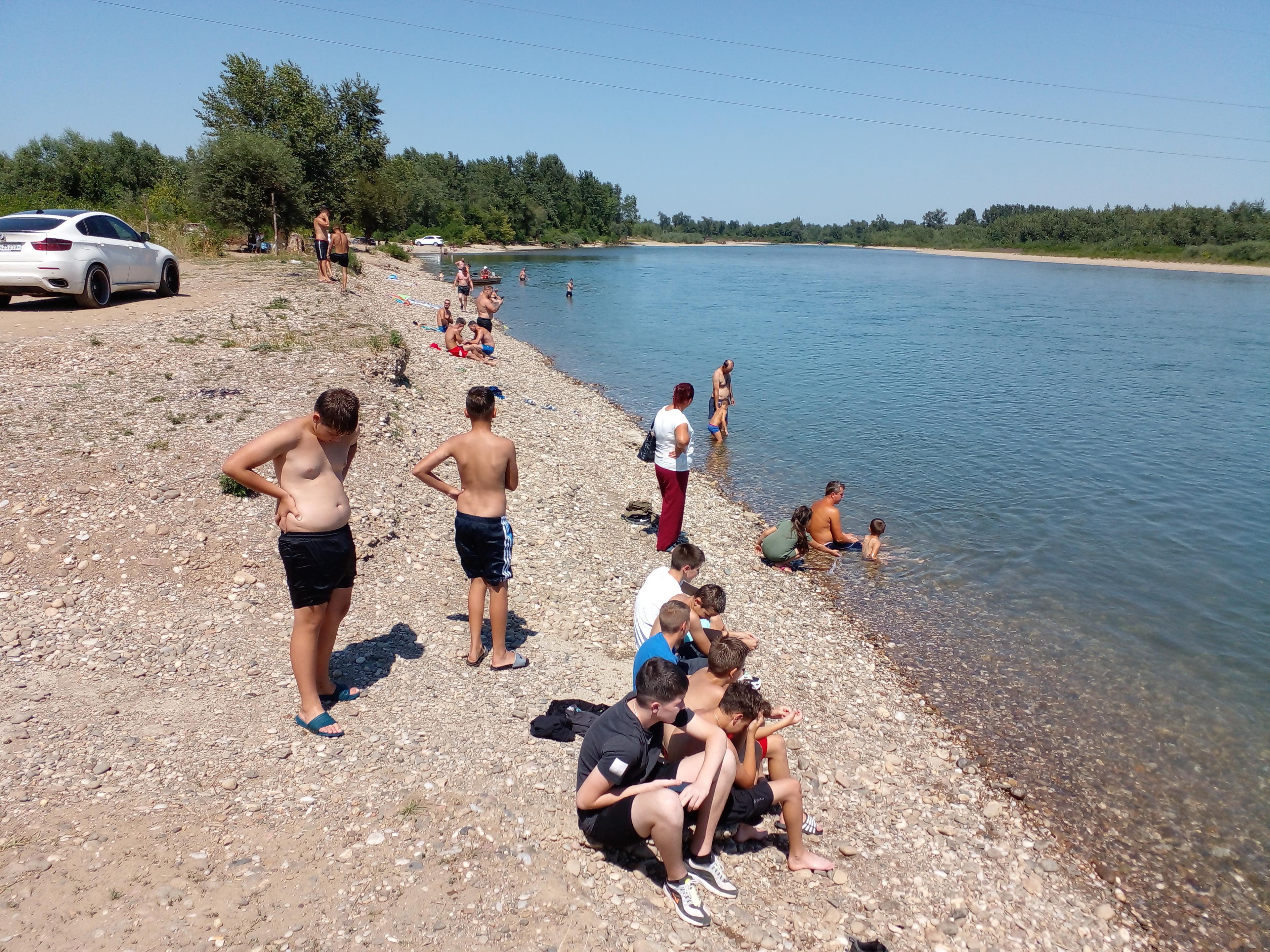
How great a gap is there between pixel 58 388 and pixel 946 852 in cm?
1112

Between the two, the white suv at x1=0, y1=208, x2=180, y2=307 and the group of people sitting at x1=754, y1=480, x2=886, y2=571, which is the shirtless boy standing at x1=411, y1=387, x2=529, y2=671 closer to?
the group of people sitting at x1=754, y1=480, x2=886, y2=571

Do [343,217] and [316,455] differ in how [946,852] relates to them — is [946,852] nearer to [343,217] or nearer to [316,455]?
[316,455]

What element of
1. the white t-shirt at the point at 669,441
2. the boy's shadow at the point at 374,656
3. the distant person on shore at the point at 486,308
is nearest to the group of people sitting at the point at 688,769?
the boy's shadow at the point at 374,656

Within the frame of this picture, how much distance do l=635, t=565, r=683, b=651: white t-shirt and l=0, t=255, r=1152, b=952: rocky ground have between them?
28.8 inches

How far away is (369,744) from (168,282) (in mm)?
14222

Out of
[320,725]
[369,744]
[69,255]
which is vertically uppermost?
[69,255]

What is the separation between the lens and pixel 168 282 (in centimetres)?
1534

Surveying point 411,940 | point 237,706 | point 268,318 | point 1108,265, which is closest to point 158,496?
point 237,706

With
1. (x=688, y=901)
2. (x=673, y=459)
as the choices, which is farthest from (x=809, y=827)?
(x=673, y=459)

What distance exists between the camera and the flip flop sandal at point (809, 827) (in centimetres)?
521

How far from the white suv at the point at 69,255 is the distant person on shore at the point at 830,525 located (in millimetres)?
12739

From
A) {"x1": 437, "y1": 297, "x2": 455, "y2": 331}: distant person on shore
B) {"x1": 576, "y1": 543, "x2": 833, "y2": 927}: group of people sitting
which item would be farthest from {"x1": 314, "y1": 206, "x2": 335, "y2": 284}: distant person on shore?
{"x1": 576, "y1": 543, "x2": 833, "y2": 927}: group of people sitting

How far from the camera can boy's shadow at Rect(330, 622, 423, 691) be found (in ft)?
19.1

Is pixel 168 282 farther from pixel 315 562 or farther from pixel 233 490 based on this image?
pixel 315 562
